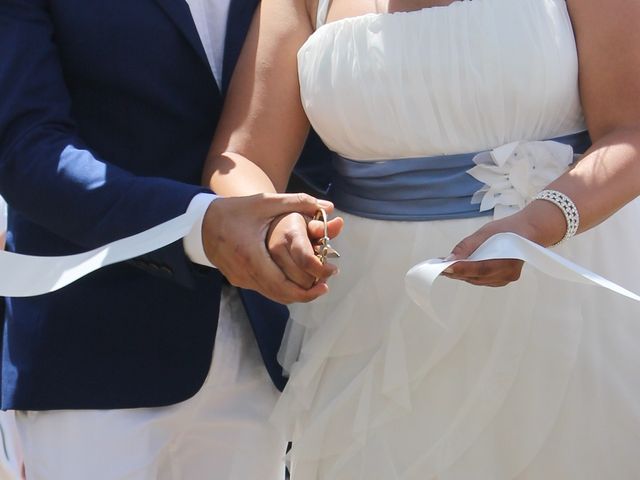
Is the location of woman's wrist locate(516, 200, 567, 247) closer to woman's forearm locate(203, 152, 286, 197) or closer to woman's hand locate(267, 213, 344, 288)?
woman's hand locate(267, 213, 344, 288)

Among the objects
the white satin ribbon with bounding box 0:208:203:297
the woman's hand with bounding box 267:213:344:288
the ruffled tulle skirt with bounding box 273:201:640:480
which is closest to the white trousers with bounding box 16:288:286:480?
the ruffled tulle skirt with bounding box 273:201:640:480

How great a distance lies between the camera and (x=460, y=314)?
8.20ft

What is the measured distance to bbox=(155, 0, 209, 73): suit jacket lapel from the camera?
8.70 feet

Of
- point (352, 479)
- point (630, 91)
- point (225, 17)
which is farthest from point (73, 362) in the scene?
point (630, 91)

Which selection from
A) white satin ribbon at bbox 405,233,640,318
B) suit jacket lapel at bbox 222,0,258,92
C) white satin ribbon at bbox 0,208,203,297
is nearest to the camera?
white satin ribbon at bbox 405,233,640,318

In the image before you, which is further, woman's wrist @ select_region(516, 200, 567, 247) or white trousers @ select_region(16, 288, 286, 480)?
white trousers @ select_region(16, 288, 286, 480)

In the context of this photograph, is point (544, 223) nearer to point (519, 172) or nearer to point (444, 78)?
point (519, 172)

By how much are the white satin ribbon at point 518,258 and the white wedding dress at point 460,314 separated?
31cm

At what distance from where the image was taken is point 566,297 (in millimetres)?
2451

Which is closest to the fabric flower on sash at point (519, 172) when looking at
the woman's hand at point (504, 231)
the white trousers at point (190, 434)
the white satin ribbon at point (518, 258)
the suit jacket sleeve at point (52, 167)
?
the woman's hand at point (504, 231)

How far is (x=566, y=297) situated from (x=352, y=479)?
1.90ft

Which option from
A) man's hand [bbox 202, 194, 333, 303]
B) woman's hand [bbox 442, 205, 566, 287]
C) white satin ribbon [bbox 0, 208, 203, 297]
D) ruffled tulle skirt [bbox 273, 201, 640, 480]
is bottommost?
ruffled tulle skirt [bbox 273, 201, 640, 480]

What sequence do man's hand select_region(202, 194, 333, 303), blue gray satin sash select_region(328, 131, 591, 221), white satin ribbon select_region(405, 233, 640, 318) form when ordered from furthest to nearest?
1. blue gray satin sash select_region(328, 131, 591, 221)
2. man's hand select_region(202, 194, 333, 303)
3. white satin ribbon select_region(405, 233, 640, 318)

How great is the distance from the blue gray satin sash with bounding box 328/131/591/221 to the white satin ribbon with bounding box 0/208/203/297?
0.41 metres
